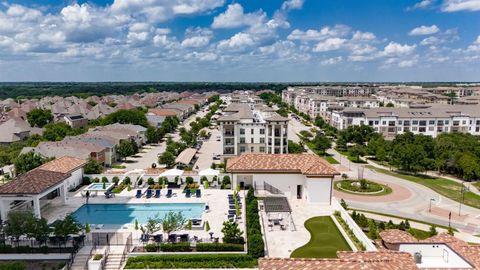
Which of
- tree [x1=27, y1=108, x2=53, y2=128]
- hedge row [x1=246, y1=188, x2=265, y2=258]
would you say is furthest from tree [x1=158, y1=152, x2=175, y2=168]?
tree [x1=27, y1=108, x2=53, y2=128]

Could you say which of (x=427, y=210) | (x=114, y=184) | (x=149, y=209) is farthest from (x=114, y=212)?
(x=427, y=210)

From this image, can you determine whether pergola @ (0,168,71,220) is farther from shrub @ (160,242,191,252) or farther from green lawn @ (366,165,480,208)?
green lawn @ (366,165,480,208)

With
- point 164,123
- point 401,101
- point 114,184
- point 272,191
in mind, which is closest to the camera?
point 272,191

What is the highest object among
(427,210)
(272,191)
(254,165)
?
(254,165)

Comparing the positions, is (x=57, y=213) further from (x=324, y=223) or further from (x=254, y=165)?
(x=324, y=223)

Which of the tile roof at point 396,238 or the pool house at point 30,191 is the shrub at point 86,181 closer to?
the pool house at point 30,191

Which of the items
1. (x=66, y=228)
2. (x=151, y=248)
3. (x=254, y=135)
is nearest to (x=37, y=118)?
(x=254, y=135)
